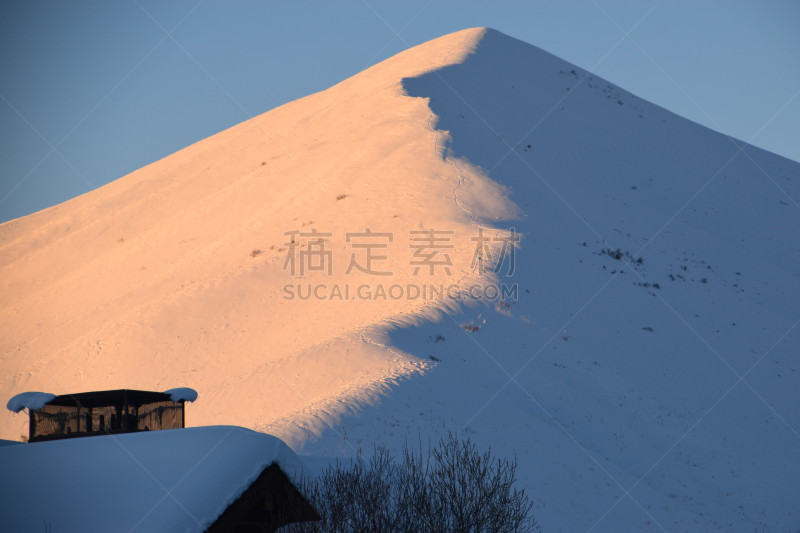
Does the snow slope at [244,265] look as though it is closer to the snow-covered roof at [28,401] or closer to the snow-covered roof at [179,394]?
the snow-covered roof at [179,394]

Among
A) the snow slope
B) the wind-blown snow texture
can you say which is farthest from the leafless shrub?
the snow slope

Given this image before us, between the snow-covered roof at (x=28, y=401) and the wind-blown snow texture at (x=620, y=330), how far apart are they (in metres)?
9.00

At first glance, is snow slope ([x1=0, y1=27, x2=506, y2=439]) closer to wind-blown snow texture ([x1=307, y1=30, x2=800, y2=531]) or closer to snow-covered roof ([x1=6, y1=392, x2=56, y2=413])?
wind-blown snow texture ([x1=307, y1=30, x2=800, y2=531])

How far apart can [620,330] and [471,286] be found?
8.20m

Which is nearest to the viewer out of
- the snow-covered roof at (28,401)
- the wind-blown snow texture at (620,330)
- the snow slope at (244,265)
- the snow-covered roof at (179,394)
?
the snow-covered roof at (28,401)

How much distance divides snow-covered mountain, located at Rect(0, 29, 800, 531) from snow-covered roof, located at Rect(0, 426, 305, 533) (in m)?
11.6

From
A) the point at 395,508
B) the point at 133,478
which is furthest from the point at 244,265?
the point at 133,478

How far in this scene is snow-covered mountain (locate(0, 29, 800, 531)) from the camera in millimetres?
27547

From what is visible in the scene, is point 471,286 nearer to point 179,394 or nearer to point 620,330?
point 620,330

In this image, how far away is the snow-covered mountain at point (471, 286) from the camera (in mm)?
27547

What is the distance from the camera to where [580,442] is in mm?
27719

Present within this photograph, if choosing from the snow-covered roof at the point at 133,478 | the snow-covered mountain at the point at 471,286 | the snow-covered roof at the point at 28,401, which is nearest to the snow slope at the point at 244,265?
the snow-covered mountain at the point at 471,286

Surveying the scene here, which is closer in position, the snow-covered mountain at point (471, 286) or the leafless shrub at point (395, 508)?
the leafless shrub at point (395, 508)

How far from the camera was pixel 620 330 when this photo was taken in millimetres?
37219
